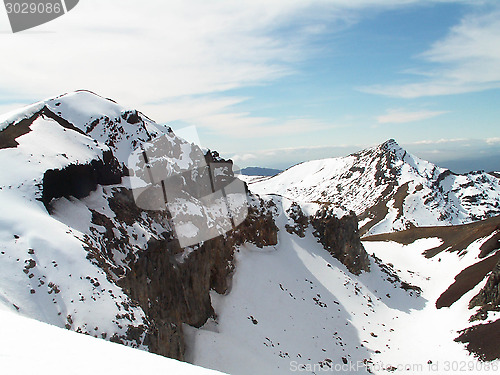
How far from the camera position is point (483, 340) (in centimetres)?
3503

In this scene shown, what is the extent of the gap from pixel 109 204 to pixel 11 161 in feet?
25.8

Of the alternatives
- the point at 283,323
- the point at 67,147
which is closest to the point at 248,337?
the point at 283,323

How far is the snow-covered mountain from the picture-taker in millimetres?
17406

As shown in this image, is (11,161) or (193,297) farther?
(193,297)

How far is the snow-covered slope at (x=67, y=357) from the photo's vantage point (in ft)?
17.7

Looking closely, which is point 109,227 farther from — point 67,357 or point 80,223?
point 67,357

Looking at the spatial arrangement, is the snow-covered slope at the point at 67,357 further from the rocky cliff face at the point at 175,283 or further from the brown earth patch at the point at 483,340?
the brown earth patch at the point at 483,340

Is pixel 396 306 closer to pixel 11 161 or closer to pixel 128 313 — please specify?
pixel 128 313

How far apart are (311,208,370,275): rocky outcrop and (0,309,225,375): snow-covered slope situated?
5439 cm

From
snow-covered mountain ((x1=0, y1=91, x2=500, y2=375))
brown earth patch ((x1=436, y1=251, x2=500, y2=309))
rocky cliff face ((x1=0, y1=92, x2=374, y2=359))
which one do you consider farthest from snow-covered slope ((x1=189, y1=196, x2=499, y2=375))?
rocky cliff face ((x1=0, y1=92, x2=374, y2=359))

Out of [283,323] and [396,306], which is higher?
[283,323]

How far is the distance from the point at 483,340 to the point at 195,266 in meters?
33.7

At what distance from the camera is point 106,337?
1555 cm

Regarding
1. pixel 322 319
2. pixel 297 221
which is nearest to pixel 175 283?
pixel 322 319
